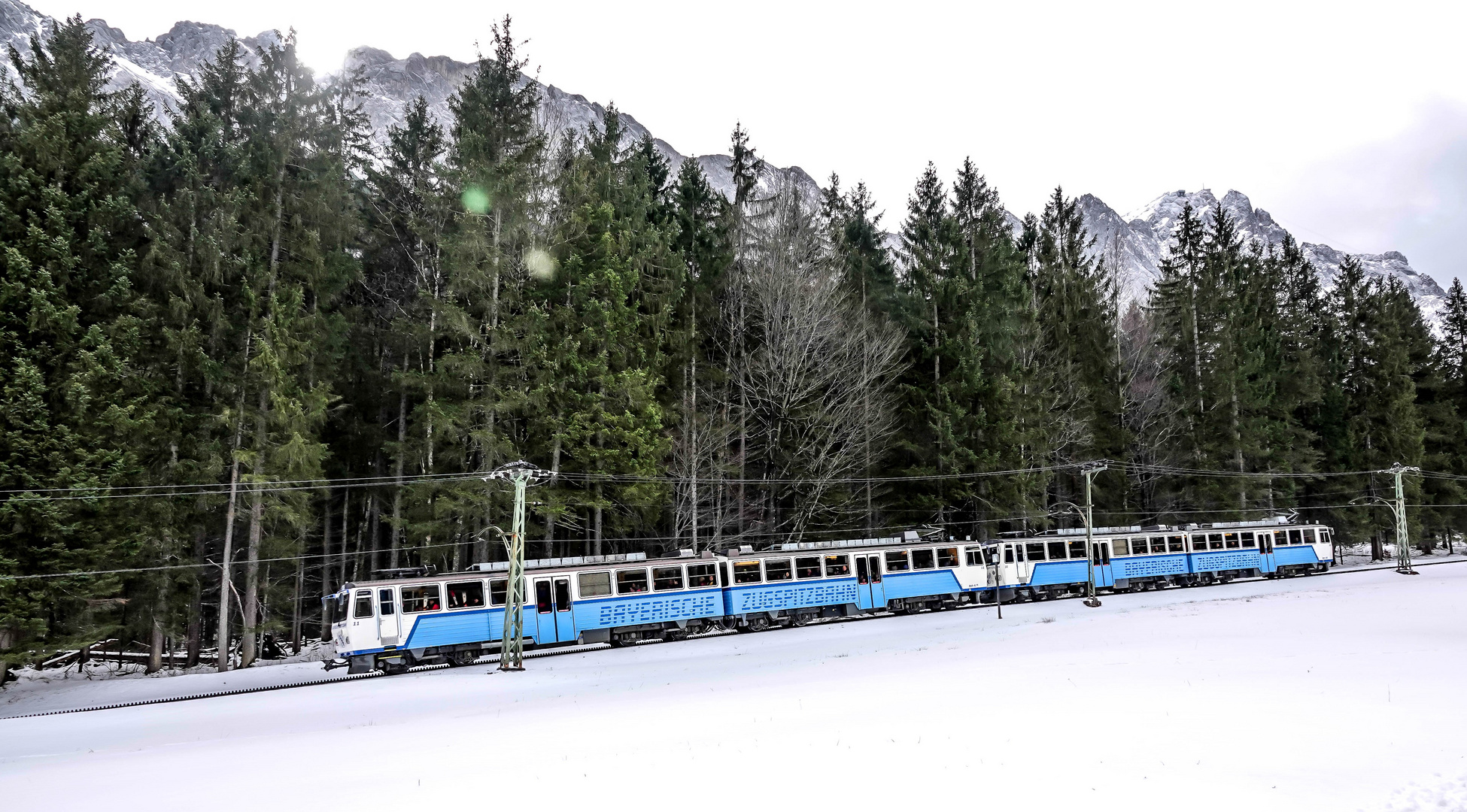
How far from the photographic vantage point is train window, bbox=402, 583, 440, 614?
76.8 ft

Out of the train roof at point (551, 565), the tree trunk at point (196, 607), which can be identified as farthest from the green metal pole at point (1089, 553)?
the tree trunk at point (196, 607)

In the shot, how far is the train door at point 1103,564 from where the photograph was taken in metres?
38.7

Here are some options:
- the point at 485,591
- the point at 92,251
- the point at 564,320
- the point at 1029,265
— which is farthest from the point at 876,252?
the point at 92,251

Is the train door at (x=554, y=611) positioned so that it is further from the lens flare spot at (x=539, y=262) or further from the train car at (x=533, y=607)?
the lens flare spot at (x=539, y=262)

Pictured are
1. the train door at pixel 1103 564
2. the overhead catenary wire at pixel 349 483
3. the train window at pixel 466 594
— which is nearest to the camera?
the overhead catenary wire at pixel 349 483

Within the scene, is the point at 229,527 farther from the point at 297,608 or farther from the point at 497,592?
the point at 297,608

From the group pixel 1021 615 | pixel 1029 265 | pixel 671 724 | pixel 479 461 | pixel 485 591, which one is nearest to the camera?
pixel 671 724

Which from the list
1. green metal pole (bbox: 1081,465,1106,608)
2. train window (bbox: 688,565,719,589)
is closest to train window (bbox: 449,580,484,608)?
train window (bbox: 688,565,719,589)

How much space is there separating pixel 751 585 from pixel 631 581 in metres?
4.61

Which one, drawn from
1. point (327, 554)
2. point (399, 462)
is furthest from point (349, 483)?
point (327, 554)

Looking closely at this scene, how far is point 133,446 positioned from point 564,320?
14.4m

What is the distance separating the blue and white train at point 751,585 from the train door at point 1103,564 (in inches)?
2.3

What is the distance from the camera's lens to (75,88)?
26062 mm

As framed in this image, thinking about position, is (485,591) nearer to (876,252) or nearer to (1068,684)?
(1068,684)
